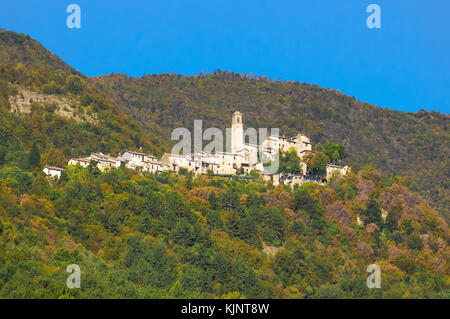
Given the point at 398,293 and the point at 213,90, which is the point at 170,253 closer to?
the point at 398,293

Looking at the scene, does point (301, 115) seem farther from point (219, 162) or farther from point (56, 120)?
Result: point (219, 162)

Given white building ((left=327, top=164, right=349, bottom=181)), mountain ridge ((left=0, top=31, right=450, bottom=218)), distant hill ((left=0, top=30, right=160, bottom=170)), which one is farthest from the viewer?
mountain ridge ((left=0, top=31, right=450, bottom=218))

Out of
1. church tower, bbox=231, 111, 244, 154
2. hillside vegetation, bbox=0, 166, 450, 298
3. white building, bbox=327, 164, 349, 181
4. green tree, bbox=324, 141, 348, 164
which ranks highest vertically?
church tower, bbox=231, 111, 244, 154

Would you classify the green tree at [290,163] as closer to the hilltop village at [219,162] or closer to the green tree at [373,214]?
the hilltop village at [219,162]

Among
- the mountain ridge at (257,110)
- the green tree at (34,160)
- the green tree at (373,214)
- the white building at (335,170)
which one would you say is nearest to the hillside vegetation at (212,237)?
the green tree at (373,214)

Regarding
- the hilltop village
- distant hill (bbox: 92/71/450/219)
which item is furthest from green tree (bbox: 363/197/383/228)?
distant hill (bbox: 92/71/450/219)

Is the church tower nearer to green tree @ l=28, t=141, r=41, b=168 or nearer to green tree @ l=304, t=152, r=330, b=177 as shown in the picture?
green tree @ l=304, t=152, r=330, b=177

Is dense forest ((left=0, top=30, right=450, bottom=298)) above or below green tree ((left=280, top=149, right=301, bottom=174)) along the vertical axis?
below

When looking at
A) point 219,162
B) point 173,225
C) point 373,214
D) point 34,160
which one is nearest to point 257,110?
point 219,162
